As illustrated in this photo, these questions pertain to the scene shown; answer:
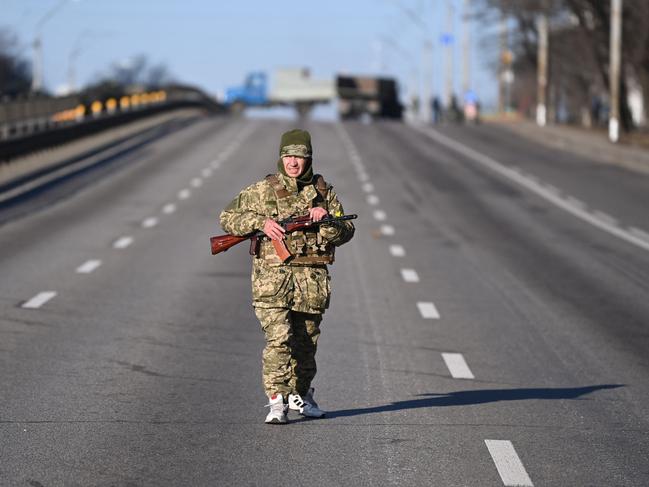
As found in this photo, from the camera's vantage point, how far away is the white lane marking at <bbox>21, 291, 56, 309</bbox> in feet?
51.7

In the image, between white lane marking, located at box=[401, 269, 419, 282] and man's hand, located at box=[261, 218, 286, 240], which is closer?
man's hand, located at box=[261, 218, 286, 240]

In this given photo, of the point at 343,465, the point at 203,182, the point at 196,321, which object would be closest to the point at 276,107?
the point at 203,182

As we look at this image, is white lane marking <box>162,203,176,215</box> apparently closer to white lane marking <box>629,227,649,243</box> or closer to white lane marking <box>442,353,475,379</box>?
white lane marking <box>629,227,649,243</box>

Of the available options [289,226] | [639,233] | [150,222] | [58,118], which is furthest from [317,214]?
[58,118]

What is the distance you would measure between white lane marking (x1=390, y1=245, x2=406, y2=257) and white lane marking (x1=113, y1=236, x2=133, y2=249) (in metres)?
3.91

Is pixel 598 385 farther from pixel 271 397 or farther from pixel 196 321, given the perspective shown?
pixel 196 321

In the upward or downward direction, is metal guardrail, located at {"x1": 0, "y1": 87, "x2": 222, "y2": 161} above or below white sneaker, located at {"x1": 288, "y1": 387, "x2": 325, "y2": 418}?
below

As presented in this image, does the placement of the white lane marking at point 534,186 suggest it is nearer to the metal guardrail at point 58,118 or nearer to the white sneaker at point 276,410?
the metal guardrail at point 58,118

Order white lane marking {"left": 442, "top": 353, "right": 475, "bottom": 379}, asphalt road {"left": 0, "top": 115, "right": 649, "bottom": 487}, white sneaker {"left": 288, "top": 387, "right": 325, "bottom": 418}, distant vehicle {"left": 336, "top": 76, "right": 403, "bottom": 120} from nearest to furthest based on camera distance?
asphalt road {"left": 0, "top": 115, "right": 649, "bottom": 487} → white sneaker {"left": 288, "top": 387, "right": 325, "bottom": 418} → white lane marking {"left": 442, "top": 353, "right": 475, "bottom": 379} → distant vehicle {"left": 336, "top": 76, "right": 403, "bottom": 120}

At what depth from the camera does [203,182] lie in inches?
1487

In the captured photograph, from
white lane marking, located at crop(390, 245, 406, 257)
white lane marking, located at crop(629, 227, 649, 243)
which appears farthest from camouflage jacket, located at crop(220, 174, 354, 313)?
white lane marking, located at crop(629, 227, 649, 243)

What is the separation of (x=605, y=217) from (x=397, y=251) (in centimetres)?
763

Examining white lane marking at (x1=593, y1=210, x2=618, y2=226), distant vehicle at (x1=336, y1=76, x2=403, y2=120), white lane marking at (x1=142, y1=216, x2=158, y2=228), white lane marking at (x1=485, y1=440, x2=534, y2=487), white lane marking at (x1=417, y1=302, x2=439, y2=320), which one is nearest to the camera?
white lane marking at (x1=485, y1=440, x2=534, y2=487)

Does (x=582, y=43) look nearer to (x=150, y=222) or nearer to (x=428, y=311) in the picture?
(x=150, y=222)
